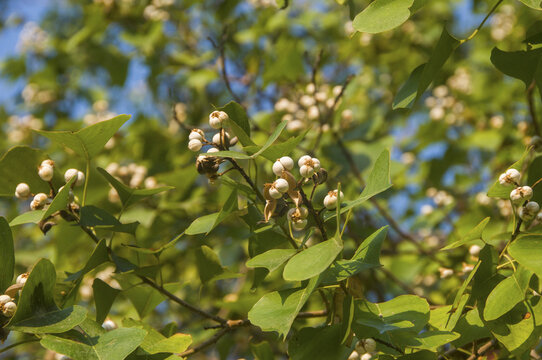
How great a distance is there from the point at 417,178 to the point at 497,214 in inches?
33.7

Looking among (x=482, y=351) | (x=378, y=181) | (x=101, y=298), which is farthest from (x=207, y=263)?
(x=482, y=351)

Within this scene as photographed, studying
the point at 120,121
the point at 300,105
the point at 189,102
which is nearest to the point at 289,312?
the point at 120,121

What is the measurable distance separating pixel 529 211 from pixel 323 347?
548 millimetres

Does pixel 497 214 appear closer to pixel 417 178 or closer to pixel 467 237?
pixel 417 178

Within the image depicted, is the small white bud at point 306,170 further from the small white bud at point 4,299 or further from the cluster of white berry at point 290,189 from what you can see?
the small white bud at point 4,299

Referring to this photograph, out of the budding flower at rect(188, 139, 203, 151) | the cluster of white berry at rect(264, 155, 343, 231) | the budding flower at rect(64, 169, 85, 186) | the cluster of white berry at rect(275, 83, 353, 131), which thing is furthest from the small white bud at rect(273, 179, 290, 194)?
the cluster of white berry at rect(275, 83, 353, 131)

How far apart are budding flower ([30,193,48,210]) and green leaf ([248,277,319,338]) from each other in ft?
2.06

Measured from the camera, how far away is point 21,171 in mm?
1478

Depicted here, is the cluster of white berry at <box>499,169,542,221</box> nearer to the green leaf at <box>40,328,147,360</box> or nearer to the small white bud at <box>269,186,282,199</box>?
the small white bud at <box>269,186,282,199</box>

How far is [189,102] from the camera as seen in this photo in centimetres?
454

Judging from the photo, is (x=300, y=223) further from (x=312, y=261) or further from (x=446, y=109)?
(x=446, y=109)

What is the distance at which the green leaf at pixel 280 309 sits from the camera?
1.11 metres

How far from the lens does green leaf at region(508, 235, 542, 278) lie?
44.5 inches

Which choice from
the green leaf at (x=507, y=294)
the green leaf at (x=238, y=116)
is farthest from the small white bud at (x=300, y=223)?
the green leaf at (x=507, y=294)
